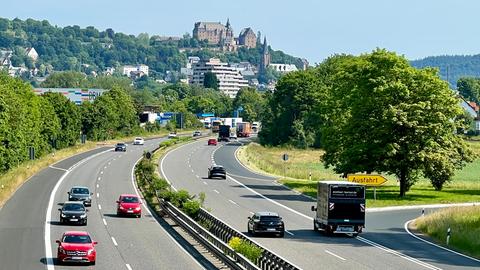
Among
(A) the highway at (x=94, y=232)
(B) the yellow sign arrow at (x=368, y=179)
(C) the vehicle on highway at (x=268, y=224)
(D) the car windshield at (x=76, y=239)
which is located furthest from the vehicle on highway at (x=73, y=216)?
(B) the yellow sign arrow at (x=368, y=179)

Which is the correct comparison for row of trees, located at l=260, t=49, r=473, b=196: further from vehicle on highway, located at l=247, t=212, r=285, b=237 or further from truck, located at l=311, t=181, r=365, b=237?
vehicle on highway, located at l=247, t=212, r=285, b=237

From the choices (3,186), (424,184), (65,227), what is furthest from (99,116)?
(65,227)

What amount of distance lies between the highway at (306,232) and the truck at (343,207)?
0.68 metres

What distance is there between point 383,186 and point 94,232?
1865 inches

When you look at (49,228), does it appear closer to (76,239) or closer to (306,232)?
(76,239)

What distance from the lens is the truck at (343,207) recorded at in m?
51.3

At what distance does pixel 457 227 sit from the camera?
53906 mm

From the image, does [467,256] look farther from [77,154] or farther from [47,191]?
[77,154]

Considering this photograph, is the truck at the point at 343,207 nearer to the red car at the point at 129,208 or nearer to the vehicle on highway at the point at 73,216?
the red car at the point at 129,208

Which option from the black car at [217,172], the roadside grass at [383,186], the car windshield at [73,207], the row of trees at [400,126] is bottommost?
the roadside grass at [383,186]

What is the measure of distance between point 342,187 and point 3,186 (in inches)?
1392

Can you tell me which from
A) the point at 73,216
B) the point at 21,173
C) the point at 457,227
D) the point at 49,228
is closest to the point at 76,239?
the point at 49,228

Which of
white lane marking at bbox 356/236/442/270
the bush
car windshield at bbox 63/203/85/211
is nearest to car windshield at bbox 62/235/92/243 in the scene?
the bush

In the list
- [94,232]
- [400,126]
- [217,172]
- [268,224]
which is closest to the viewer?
[94,232]
